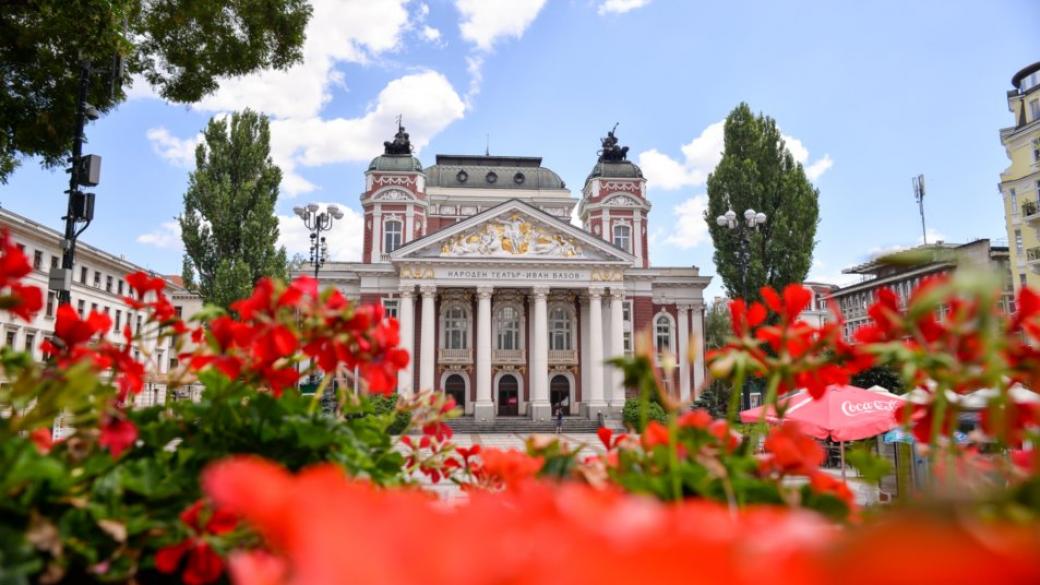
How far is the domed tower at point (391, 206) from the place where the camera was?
3588cm

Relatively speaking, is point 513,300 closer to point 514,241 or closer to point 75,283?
point 514,241

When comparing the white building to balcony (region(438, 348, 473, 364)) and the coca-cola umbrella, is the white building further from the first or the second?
the coca-cola umbrella

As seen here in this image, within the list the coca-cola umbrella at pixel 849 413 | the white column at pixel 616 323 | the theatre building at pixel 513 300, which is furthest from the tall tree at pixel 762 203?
the coca-cola umbrella at pixel 849 413

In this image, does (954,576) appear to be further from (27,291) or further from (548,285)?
(548,285)

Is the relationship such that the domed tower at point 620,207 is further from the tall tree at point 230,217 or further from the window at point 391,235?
the tall tree at point 230,217

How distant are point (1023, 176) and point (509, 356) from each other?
2664cm

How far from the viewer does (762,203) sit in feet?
84.5

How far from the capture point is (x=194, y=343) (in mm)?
1613

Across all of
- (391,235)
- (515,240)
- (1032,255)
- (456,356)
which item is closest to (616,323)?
(515,240)

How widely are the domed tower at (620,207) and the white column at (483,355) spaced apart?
432 inches

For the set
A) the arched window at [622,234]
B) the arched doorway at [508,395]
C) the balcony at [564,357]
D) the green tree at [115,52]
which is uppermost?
the arched window at [622,234]

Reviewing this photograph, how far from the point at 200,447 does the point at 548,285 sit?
93.8 feet

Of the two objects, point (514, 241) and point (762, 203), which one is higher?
point (762, 203)

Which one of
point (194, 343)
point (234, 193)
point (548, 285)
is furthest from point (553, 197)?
point (194, 343)
